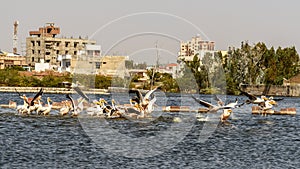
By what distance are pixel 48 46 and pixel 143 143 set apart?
130567mm

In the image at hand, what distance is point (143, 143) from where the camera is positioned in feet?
93.1

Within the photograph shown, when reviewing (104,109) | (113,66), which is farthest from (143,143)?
(113,66)

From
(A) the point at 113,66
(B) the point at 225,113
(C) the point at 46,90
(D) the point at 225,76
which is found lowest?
(B) the point at 225,113

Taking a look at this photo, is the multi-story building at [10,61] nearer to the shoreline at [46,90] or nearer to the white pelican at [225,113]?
the shoreline at [46,90]

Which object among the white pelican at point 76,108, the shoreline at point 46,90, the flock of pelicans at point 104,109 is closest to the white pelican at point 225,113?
the flock of pelicans at point 104,109

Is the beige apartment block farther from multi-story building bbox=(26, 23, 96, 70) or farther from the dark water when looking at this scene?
the dark water

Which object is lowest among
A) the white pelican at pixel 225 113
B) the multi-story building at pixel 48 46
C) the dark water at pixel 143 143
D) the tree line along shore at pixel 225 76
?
the dark water at pixel 143 143

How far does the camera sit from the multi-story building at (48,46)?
155 meters

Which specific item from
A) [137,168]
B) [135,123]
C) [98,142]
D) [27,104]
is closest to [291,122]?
[135,123]

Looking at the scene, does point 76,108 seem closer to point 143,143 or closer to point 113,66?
point 143,143

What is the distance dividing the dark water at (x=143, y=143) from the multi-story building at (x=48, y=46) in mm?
114593

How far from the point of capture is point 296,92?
104 meters

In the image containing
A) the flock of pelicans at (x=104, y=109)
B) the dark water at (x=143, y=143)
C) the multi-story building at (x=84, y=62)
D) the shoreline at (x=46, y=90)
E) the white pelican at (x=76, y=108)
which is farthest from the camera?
the multi-story building at (x=84, y=62)

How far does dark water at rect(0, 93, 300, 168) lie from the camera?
22.8 m
